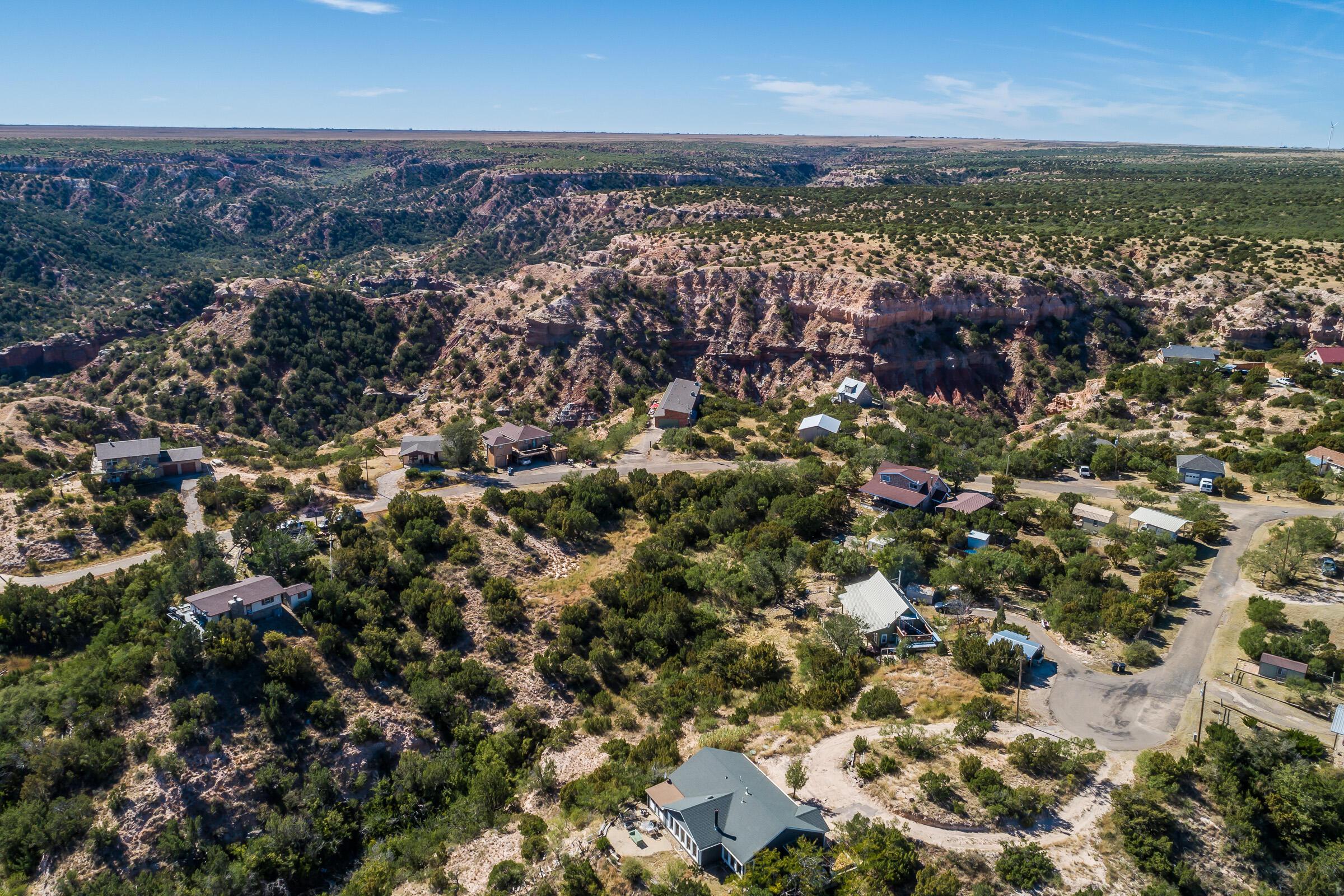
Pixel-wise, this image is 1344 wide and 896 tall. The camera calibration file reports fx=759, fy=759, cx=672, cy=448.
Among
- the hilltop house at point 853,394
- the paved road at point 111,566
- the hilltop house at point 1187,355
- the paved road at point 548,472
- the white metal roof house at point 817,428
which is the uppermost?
the hilltop house at point 1187,355

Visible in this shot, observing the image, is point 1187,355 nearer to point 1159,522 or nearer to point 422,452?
point 1159,522

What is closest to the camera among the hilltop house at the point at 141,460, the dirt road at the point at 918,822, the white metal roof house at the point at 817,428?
the dirt road at the point at 918,822

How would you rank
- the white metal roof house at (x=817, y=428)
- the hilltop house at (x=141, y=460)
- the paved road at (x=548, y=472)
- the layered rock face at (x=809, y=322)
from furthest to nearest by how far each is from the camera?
the layered rock face at (x=809, y=322)
the white metal roof house at (x=817, y=428)
the paved road at (x=548, y=472)
the hilltop house at (x=141, y=460)

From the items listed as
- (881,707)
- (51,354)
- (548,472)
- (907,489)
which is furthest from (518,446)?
(51,354)

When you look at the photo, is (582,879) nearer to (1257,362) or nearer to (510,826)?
(510,826)

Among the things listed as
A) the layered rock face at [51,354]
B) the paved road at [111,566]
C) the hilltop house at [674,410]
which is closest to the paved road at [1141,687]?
the hilltop house at [674,410]

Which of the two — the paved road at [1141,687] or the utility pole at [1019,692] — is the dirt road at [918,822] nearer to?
the utility pole at [1019,692]

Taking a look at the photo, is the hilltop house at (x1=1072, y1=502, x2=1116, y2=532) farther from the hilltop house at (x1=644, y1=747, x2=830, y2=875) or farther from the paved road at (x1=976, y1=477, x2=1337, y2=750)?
the hilltop house at (x1=644, y1=747, x2=830, y2=875)
